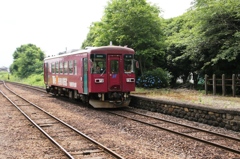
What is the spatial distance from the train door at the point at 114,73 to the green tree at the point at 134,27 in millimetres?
6774

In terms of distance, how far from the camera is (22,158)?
6.60 m

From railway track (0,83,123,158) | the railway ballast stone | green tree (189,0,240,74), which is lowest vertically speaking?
railway track (0,83,123,158)

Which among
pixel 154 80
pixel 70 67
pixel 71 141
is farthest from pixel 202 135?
pixel 154 80

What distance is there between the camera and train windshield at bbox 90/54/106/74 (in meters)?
13.9

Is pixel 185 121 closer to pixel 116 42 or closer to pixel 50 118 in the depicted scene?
pixel 50 118

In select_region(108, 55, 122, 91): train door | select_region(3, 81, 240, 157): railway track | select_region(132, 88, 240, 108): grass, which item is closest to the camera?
select_region(3, 81, 240, 157): railway track

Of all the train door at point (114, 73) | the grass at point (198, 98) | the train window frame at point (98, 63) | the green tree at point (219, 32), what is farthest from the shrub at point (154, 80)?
the train window frame at point (98, 63)

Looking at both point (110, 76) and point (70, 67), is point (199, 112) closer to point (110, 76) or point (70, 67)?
point (110, 76)

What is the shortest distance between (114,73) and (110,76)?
9.3 inches

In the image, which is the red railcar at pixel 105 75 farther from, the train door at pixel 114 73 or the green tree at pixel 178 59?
the green tree at pixel 178 59

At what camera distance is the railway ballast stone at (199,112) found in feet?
31.1

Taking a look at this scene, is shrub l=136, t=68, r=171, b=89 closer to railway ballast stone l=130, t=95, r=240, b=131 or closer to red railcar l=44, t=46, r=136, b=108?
red railcar l=44, t=46, r=136, b=108

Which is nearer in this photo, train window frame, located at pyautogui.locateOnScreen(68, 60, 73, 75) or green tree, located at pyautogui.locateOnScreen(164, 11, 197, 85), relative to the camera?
train window frame, located at pyautogui.locateOnScreen(68, 60, 73, 75)

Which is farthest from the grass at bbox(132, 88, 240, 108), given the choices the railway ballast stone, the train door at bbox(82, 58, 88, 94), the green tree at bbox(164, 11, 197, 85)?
the green tree at bbox(164, 11, 197, 85)
